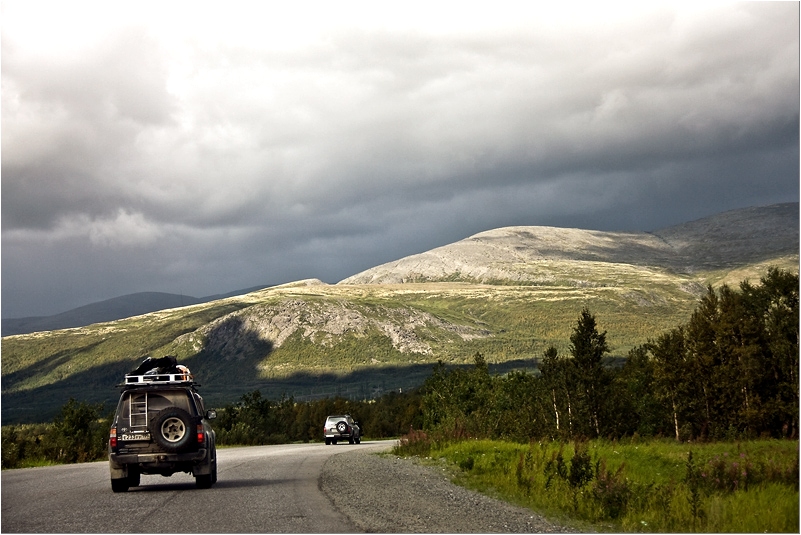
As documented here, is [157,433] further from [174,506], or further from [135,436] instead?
[174,506]

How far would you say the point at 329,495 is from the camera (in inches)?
735

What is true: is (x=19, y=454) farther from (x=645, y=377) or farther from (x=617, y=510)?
(x=645, y=377)

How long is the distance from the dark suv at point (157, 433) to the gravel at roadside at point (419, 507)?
3.62 m

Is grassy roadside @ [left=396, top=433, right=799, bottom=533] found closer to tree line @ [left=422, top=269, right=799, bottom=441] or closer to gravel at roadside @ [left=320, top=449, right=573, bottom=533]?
gravel at roadside @ [left=320, top=449, right=573, bottom=533]

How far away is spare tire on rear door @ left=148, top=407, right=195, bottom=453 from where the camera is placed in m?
20.1

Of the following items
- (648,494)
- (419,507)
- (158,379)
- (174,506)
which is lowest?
(648,494)

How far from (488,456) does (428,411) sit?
4988cm

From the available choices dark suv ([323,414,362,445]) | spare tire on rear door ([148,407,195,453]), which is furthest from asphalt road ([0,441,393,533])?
dark suv ([323,414,362,445])

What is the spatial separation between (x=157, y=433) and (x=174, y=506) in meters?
3.75

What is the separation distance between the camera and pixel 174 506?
1672cm

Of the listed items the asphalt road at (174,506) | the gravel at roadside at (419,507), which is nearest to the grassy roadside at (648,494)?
the gravel at roadside at (419,507)

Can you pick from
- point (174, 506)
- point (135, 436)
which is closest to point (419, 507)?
point (174, 506)

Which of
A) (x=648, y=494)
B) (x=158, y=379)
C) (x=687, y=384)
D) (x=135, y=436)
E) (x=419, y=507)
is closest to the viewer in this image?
(x=419, y=507)

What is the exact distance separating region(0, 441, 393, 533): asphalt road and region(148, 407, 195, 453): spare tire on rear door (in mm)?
1221
